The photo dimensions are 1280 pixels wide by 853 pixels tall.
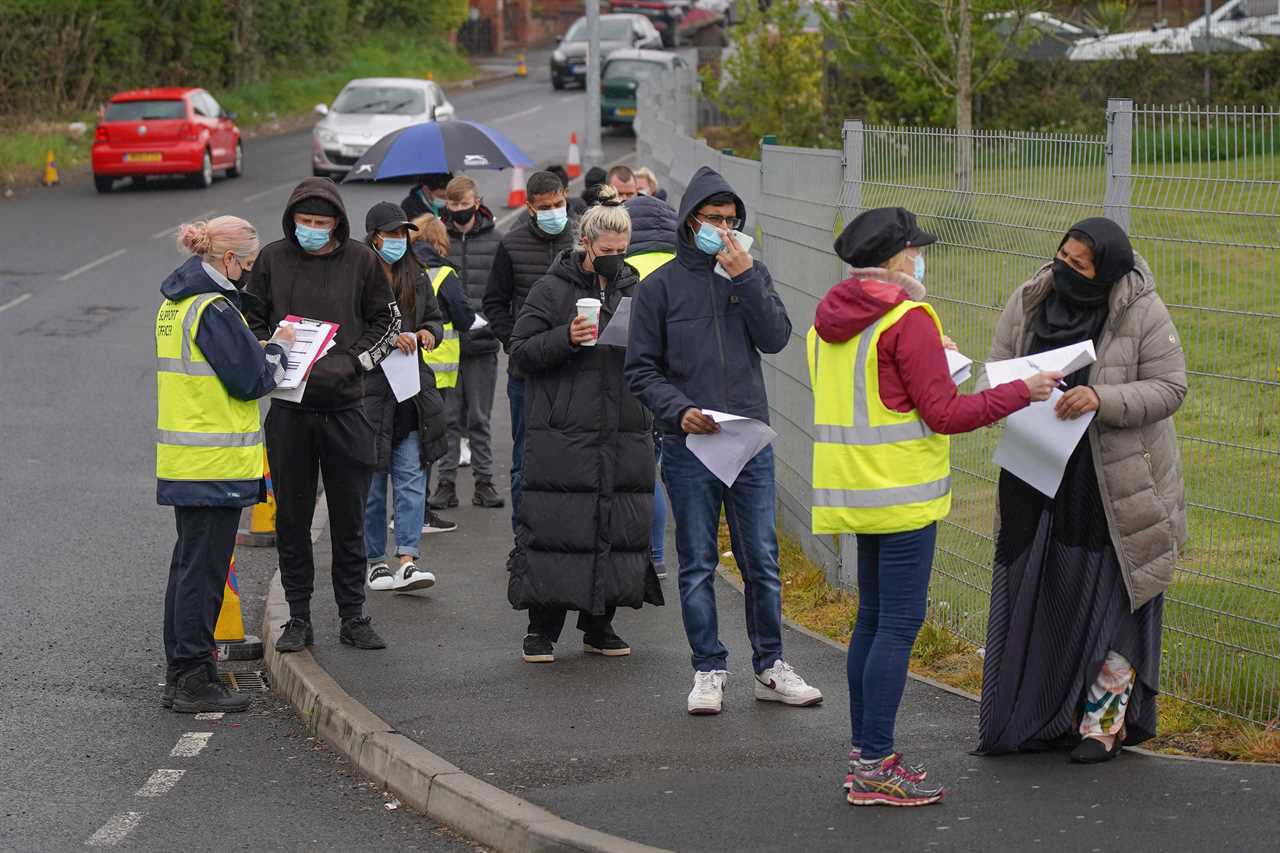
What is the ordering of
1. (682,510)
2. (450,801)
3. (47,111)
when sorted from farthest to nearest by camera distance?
(47,111)
(682,510)
(450,801)

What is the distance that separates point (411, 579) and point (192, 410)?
2.08 meters

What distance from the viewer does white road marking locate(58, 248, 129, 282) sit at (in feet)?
72.7

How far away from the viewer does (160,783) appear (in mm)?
6805

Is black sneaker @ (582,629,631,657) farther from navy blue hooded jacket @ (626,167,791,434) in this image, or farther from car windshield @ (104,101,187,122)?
car windshield @ (104,101,187,122)

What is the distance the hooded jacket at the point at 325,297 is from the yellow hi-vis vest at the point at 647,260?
47.5 inches

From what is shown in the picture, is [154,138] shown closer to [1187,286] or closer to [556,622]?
[556,622]

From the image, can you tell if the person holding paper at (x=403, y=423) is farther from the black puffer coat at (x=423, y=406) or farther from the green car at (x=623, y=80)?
the green car at (x=623, y=80)

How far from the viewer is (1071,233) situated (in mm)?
6094

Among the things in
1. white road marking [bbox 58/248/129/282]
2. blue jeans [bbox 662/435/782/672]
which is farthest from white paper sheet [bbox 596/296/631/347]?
white road marking [bbox 58/248/129/282]

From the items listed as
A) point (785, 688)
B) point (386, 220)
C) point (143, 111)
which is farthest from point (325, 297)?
point (143, 111)

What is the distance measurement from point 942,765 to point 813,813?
0.66 meters

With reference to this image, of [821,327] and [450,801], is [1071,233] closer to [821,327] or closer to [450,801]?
[821,327]

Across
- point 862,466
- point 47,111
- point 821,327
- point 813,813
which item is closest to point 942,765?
point 813,813

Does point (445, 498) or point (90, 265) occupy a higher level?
point (90, 265)
